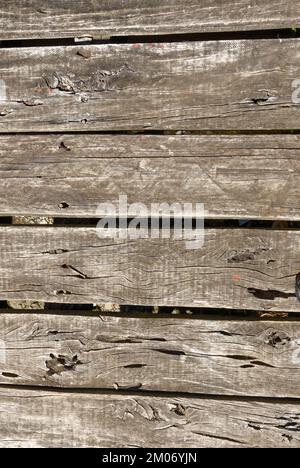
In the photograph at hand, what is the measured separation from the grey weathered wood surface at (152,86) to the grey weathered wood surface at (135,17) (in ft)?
0.21

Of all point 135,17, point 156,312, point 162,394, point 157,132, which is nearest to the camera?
point 135,17

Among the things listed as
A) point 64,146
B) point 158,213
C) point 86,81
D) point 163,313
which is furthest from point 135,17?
point 163,313

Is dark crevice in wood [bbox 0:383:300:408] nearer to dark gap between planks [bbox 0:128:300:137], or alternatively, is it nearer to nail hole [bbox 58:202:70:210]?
nail hole [bbox 58:202:70:210]

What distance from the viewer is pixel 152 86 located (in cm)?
219

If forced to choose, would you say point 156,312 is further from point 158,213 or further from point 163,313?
point 158,213

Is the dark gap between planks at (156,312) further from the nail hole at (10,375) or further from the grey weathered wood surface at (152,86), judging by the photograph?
the grey weathered wood surface at (152,86)

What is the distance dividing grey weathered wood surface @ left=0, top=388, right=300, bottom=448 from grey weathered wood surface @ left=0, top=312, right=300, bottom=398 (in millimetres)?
63

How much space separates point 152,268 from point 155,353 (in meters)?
0.39

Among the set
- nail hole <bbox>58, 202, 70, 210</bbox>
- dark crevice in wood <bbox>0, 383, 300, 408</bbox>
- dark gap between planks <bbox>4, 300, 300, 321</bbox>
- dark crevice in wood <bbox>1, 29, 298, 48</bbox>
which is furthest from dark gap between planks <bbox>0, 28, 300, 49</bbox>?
dark crevice in wood <bbox>0, 383, 300, 408</bbox>

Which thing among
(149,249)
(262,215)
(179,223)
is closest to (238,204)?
(262,215)

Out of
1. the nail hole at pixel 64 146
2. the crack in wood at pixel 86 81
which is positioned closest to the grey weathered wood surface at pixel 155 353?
the nail hole at pixel 64 146

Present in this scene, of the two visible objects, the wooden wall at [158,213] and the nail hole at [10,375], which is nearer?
the wooden wall at [158,213]

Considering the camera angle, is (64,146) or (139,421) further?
(139,421)

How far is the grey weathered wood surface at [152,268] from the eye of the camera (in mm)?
2230
